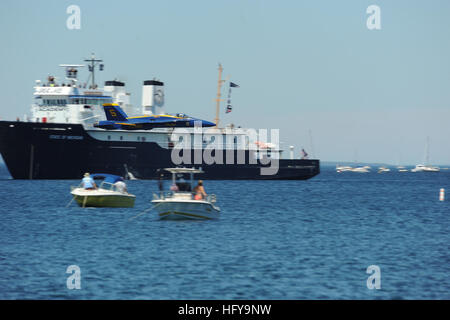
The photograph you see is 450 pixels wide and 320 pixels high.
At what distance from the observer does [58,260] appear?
27688 mm

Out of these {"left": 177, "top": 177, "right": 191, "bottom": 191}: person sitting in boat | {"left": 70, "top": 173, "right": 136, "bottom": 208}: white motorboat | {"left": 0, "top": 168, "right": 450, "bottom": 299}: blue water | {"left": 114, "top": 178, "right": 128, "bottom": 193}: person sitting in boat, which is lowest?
{"left": 0, "top": 168, "right": 450, "bottom": 299}: blue water

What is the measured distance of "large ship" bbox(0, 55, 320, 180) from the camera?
245 feet

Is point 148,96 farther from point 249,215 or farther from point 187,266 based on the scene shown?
point 187,266

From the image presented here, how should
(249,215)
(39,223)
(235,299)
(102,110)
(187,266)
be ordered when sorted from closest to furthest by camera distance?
(235,299) < (187,266) < (39,223) < (249,215) < (102,110)

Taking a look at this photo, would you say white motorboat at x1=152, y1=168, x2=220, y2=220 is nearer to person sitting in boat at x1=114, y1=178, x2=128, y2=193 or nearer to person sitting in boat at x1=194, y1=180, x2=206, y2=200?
person sitting in boat at x1=194, y1=180, x2=206, y2=200

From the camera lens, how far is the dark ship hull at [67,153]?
73688mm

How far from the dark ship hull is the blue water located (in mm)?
24736

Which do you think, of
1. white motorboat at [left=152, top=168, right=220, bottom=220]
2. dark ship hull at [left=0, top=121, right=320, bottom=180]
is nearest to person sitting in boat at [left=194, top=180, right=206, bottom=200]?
white motorboat at [left=152, top=168, right=220, bottom=220]

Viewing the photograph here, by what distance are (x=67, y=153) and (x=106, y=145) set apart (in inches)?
193

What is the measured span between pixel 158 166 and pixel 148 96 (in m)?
14.1

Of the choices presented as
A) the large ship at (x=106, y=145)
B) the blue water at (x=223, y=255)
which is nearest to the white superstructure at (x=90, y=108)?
the large ship at (x=106, y=145)

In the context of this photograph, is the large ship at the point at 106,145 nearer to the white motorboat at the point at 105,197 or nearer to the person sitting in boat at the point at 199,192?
the white motorboat at the point at 105,197

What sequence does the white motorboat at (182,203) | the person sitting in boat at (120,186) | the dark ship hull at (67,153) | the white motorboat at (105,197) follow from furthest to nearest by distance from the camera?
the dark ship hull at (67,153) → the person sitting in boat at (120,186) → the white motorboat at (105,197) → the white motorboat at (182,203)
